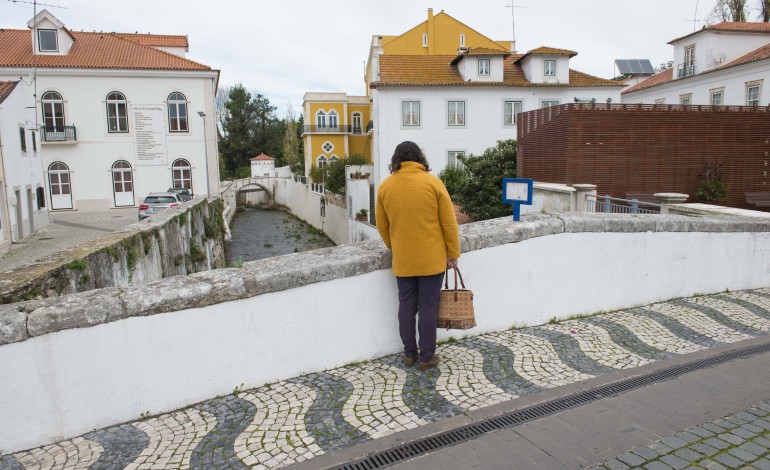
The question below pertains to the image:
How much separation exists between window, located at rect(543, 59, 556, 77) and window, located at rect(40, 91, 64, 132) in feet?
97.3

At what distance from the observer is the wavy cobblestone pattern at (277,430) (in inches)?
132

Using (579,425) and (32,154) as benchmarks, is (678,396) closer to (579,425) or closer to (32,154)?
(579,425)

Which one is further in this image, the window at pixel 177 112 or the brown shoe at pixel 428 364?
the window at pixel 177 112

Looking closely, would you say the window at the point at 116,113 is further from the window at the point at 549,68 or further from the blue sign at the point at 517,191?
the blue sign at the point at 517,191

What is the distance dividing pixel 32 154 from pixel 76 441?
2448 cm

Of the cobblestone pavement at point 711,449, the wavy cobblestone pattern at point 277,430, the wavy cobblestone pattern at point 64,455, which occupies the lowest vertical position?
the cobblestone pavement at point 711,449

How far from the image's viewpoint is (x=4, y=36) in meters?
34.0

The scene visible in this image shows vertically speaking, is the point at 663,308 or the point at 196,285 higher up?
the point at 196,285

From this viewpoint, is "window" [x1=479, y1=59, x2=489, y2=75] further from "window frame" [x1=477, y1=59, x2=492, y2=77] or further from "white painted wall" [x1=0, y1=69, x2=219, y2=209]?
"white painted wall" [x1=0, y1=69, x2=219, y2=209]

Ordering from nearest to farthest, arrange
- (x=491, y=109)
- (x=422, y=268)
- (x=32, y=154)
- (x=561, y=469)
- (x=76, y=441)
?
(x=561, y=469) < (x=76, y=441) < (x=422, y=268) < (x=32, y=154) < (x=491, y=109)

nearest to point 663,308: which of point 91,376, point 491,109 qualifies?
point 91,376

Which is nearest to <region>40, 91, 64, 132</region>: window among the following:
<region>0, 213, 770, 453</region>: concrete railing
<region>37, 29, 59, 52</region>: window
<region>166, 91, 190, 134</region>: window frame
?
<region>37, 29, 59, 52</region>: window

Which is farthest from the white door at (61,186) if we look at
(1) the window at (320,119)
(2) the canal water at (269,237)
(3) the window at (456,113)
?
(1) the window at (320,119)

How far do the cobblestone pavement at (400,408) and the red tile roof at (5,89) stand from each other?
67.1 ft
